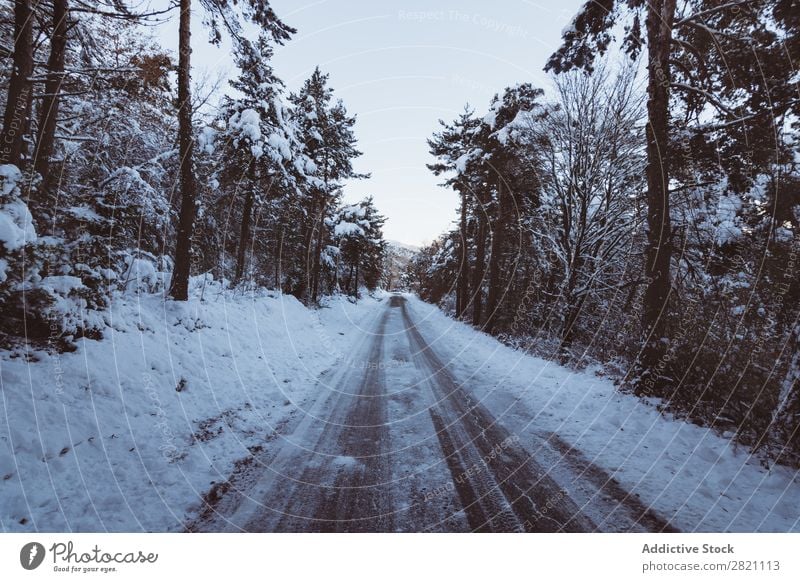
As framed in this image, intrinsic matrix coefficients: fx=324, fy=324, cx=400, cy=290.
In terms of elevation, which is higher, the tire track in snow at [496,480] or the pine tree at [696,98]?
the pine tree at [696,98]

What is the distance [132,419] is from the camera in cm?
418

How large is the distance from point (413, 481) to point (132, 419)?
12.1 ft

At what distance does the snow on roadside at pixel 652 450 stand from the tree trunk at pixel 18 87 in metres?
9.39

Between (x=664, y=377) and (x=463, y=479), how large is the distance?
15.4 ft

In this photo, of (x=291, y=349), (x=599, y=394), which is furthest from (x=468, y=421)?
(x=291, y=349)

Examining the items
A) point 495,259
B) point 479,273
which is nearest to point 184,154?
point 495,259

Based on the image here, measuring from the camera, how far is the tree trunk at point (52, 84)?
6383 millimetres

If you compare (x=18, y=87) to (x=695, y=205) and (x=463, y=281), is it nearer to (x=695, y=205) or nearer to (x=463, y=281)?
(x=695, y=205)

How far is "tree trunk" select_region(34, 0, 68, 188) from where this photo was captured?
A: 6.38 metres

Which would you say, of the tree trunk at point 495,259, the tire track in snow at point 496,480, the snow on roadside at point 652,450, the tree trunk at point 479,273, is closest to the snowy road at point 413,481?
the tire track in snow at point 496,480

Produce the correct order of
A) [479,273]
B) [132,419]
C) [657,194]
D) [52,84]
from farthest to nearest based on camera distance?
[479,273] → [52,84] → [657,194] → [132,419]

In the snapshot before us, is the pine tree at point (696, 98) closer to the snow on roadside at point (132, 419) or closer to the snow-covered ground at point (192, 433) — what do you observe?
the snow-covered ground at point (192, 433)

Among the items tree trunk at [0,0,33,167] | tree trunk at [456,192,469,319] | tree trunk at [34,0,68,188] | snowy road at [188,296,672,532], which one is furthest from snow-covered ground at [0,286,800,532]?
tree trunk at [456,192,469,319]

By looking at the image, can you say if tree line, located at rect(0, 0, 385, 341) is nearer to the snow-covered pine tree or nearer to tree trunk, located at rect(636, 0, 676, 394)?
the snow-covered pine tree
